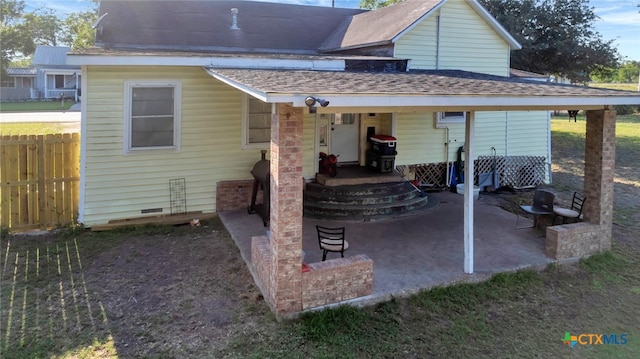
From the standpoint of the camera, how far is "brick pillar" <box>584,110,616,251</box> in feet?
24.3

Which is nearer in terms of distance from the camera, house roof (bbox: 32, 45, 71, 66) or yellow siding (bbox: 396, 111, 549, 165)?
yellow siding (bbox: 396, 111, 549, 165)

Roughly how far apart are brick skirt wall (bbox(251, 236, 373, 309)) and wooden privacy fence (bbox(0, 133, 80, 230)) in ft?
17.3

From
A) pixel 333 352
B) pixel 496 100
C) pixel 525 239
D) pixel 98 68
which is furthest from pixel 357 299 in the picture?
pixel 98 68

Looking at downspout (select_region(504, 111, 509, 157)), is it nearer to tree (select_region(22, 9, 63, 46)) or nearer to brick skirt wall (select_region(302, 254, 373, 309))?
brick skirt wall (select_region(302, 254, 373, 309))

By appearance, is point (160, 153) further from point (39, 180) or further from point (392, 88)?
point (392, 88)

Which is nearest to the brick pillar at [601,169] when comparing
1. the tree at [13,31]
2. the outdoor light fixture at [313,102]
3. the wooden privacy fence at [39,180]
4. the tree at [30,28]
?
the outdoor light fixture at [313,102]

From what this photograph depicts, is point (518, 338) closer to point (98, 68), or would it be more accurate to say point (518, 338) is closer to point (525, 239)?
point (525, 239)

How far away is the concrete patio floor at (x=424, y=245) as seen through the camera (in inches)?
252

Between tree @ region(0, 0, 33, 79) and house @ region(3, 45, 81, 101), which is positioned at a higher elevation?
tree @ region(0, 0, 33, 79)

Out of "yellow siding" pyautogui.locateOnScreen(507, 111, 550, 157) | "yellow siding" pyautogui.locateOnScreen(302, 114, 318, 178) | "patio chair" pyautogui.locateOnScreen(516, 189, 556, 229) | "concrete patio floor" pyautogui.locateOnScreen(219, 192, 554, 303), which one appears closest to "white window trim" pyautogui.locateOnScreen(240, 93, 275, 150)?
"yellow siding" pyautogui.locateOnScreen(302, 114, 318, 178)

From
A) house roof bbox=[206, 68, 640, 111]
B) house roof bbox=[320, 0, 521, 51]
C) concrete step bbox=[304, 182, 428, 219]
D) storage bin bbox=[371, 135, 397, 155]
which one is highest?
house roof bbox=[320, 0, 521, 51]

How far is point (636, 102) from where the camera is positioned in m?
7.04

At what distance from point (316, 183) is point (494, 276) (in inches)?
185

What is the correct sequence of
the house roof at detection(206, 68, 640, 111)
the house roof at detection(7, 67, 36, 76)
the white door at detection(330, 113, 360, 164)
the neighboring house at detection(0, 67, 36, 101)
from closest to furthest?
1. the house roof at detection(206, 68, 640, 111)
2. the white door at detection(330, 113, 360, 164)
3. the neighboring house at detection(0, 67, 36, 101)
4. the house roof at detection(7, 67, 36, 76)
